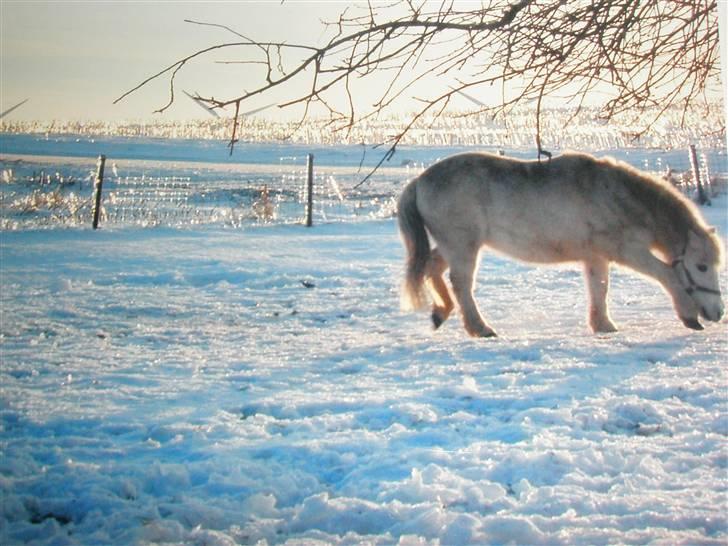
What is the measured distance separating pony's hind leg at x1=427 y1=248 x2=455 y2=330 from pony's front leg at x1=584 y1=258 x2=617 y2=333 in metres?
1.27

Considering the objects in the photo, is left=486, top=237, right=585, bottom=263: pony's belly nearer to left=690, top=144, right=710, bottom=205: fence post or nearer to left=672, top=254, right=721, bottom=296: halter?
left=672, top=254, right=721, bottom=296: halter

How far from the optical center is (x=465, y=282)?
20.5ft

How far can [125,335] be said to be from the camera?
20.0 feet

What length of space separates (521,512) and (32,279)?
7708 millimetres

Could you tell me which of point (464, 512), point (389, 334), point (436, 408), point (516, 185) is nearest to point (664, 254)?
point (516, 185)

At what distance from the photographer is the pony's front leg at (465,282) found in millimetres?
6121

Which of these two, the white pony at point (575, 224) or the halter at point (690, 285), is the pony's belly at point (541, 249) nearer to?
the white pony at point (575, 224)

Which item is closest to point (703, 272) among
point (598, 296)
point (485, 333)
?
point (598, 296)

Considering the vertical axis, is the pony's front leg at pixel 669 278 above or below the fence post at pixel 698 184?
below

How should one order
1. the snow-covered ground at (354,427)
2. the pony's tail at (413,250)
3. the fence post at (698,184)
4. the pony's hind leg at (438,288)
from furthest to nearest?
the fence post at (698,184) < the pony's hind leg at (438,288) < the pony's tail at (413,250) < the snow-covered ground at (354,427)

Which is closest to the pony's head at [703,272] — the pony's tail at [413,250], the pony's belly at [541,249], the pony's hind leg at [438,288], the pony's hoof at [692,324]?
the pony's hoof at [692,324]

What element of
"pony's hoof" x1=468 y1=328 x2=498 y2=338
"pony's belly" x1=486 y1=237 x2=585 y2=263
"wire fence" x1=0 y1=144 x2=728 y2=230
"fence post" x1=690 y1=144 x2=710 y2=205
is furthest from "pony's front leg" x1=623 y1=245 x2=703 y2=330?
"fence post" x1=690 y1=144 x2=710 y2=205

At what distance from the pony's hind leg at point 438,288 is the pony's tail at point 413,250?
160 millimetres

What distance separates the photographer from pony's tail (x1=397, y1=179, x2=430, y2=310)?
639 centimetres
